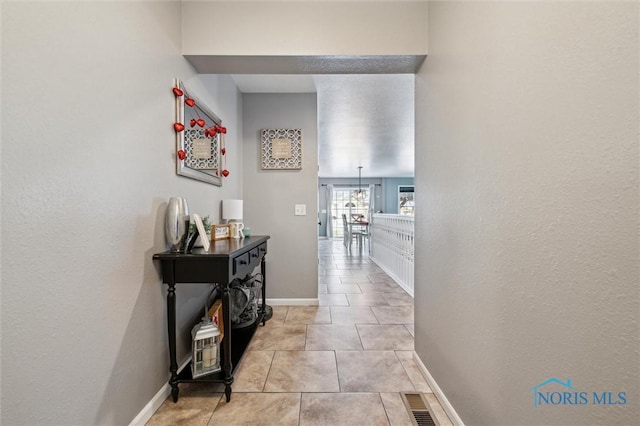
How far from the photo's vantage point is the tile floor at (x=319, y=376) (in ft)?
4.50

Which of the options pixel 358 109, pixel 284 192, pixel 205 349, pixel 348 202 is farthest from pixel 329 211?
pixel 205 349

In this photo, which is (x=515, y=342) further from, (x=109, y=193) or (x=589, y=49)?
(x=109, y=193)

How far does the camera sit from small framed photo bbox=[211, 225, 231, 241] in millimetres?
2008

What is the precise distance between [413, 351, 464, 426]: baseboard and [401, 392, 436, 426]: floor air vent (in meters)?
0.09

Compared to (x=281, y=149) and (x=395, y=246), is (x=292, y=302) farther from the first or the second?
(x=395, y=246)

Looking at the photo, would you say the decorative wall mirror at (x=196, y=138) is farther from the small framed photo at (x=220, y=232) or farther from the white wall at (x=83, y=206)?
the small framed photo at (x=220, y=232)

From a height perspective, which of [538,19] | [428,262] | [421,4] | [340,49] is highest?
[421,4]

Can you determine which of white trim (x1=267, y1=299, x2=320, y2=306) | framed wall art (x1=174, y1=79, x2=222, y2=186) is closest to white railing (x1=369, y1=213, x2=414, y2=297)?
white trim (x1=267, y1=299, x2=320, y2=306)

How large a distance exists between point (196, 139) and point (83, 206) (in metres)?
1.04

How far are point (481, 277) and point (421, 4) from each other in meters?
1.66

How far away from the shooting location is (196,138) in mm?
1872

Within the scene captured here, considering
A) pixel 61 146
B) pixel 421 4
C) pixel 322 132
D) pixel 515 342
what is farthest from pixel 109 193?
pixel 322 132

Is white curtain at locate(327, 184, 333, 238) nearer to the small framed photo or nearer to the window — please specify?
the window

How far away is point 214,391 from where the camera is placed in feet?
5.11
